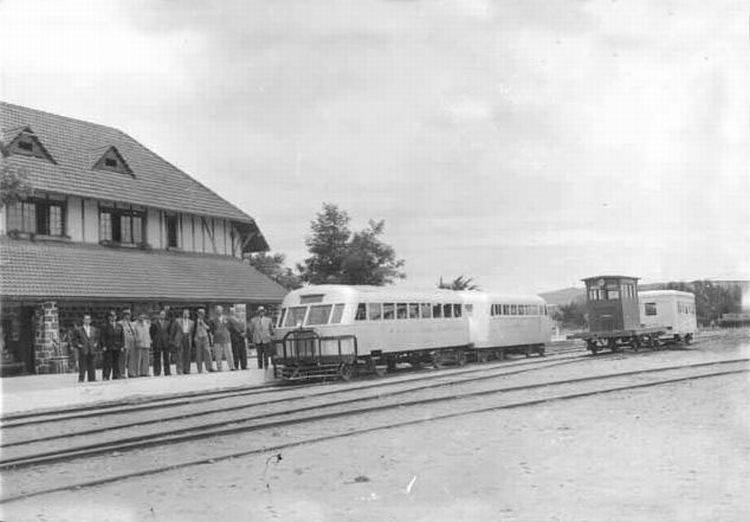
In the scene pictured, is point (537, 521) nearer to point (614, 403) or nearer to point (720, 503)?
point (720, 503)

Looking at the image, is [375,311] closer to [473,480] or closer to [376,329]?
[376,329]

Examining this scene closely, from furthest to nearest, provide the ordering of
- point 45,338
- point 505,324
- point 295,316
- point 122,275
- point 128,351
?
point 505,324, point 122,275, point 45,338, point 295,316, point 128,351

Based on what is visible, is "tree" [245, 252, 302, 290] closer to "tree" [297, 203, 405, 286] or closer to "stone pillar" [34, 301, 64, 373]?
"tree" [297, 203, 405, 286]

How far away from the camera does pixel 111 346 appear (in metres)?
18.7

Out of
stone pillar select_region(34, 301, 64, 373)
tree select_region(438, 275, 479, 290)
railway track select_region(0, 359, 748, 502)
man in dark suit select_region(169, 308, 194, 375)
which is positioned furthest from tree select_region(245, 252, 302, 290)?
railway track select_region(0, 359, 748, 502)

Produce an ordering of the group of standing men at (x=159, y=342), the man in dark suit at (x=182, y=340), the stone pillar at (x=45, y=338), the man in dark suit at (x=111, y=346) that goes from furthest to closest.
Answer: the stone pillar at (x=45, y=338)
the man in dark suit at (x=182, y=340)
the group of standing men at (x=159, y=342)
the man in dark suit at (x=111, y=346)

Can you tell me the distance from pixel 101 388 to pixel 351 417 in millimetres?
6733

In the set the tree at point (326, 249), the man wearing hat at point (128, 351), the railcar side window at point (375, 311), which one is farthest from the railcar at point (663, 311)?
the man wearing hat at point (128, 351)

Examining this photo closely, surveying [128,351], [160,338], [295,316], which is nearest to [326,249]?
[295,316]

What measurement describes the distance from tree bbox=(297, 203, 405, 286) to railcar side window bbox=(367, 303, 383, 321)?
8.17m

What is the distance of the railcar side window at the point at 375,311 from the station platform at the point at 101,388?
108 inches

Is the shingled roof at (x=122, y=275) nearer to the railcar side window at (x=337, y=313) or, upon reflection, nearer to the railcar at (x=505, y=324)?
the railcar side window at (x=337, y=313)

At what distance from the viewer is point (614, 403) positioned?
41.3 ft

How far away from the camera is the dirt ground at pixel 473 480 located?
649 cm
